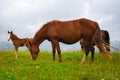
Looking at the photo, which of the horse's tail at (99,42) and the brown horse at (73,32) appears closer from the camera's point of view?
the brown horse at (73,32)

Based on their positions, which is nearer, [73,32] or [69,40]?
[73,32]

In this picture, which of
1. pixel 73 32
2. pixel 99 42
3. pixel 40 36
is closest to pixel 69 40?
pixel 73 32

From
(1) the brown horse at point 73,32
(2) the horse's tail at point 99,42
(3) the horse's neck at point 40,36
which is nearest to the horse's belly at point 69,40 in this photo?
(1) the brown horse at point 73,32

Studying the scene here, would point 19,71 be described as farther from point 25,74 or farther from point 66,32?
point 66,32

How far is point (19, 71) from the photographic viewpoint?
1432 centimetres

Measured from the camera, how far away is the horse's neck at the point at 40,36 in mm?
21188

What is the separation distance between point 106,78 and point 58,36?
8055 millimetres

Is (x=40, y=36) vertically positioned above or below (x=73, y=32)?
below

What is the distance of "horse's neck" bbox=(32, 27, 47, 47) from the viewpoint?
21.2m

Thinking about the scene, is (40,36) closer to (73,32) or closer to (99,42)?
(73,32)

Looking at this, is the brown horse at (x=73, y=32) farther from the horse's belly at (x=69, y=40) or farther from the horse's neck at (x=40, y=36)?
the horse's neck at (x=40, y=36)

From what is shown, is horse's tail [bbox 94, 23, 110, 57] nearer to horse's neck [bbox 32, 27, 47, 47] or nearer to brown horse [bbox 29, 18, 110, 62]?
brown horse [bbox 29, 18, 110, 62]

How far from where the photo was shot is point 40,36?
70.6ft

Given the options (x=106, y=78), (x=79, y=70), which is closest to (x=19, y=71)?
(x=79, y=70)
